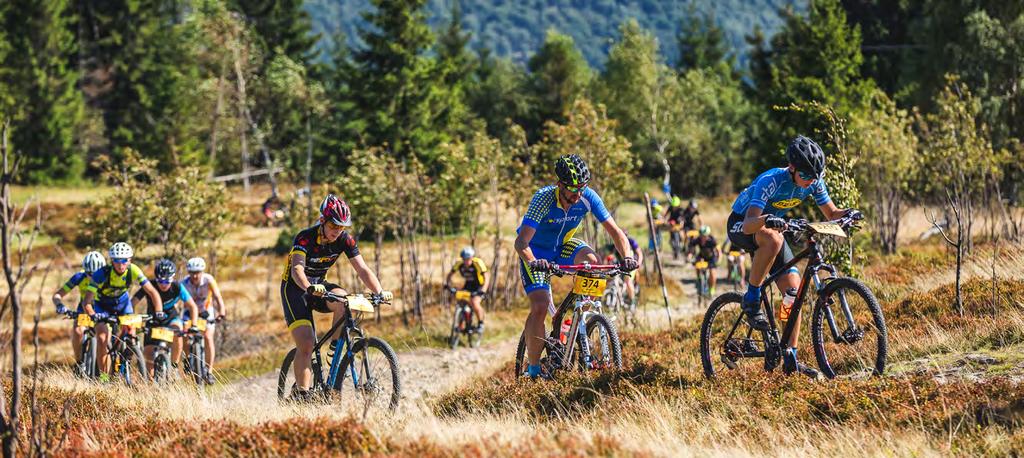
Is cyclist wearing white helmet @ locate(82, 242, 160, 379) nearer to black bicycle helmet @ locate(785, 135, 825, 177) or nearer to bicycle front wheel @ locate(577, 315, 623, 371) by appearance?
bicycle front wheel @ locate(577, 315, 623, 371)

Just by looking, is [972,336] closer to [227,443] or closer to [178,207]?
[227,443]

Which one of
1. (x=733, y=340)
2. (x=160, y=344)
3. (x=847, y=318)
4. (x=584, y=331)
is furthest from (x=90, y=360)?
(x=847, y=318)

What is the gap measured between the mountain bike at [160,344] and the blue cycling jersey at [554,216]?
647 cm

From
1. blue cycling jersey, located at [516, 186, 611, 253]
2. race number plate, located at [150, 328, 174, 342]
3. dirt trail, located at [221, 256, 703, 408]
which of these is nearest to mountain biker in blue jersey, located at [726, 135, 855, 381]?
blue cycling jersey, located at [516, 186, 611, 253]

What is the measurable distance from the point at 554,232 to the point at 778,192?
2.12 meters

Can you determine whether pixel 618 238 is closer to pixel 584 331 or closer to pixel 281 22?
pixel 584 331

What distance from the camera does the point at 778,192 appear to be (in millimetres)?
7547

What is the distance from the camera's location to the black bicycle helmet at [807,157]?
282 inches

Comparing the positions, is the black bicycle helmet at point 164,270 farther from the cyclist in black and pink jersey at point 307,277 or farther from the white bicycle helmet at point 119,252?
the cyclist in black and pink jersey at point 307,277

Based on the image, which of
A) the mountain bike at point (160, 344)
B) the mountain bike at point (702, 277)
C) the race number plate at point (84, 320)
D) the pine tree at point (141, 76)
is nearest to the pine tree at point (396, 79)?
the pine tree at point (141, 76)

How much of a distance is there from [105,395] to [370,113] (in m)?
43.8

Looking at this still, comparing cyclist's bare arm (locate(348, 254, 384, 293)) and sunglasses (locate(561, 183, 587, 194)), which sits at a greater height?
sunglasses (locate(561, 183, 587, 194))

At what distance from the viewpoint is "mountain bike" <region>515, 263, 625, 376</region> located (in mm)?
7980

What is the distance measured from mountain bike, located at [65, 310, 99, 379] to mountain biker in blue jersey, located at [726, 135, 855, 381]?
9084 millimetres
